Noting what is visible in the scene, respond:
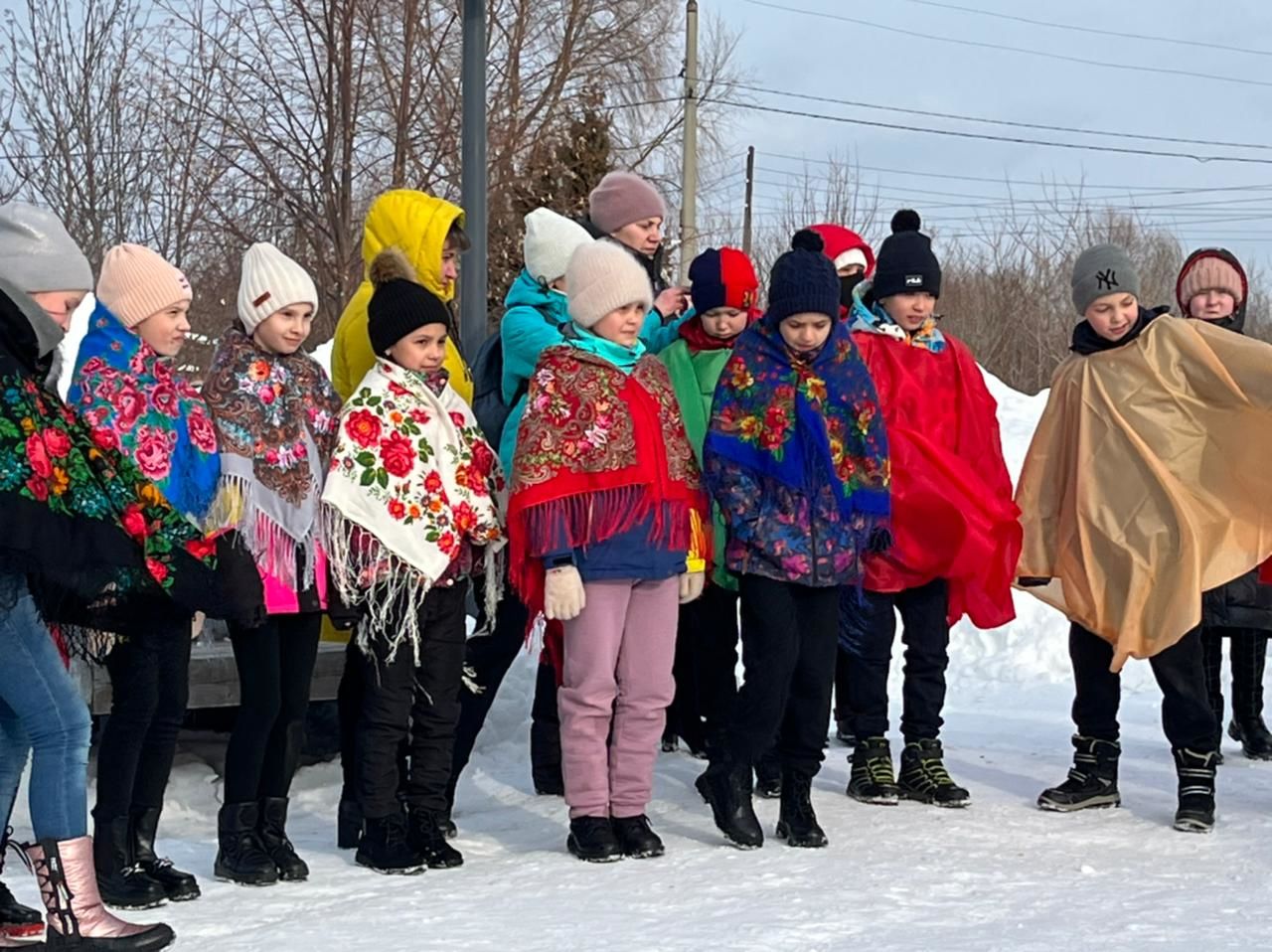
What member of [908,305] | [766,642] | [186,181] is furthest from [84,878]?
[186,181]

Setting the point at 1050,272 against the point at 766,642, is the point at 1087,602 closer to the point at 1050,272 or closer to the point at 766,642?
the point at 766,642

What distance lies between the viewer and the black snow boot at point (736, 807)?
16.7 feet

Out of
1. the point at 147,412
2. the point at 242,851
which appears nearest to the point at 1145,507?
the point at 242,851

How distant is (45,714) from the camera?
3939 mm

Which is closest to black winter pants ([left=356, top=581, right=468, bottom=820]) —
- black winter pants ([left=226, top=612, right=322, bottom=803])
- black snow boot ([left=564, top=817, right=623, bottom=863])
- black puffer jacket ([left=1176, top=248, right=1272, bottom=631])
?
black winter pants ([left=226, top=612, right=322, bottom=803])

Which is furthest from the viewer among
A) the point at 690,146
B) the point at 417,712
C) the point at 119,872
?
the point at 690,146

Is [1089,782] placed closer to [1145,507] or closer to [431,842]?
[1145,507]

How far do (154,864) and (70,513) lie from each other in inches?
46.4

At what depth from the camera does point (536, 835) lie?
17.8ft

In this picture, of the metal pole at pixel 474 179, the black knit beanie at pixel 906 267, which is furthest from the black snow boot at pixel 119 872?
the metal pole at pixel 474 179

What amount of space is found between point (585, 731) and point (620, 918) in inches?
33.2

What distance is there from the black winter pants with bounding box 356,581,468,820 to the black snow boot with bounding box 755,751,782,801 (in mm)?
1290

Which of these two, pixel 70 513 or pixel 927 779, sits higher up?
pixel 70 513

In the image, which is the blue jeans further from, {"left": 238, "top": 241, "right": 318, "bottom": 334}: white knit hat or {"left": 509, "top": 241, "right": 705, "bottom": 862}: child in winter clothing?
{"left": 509, "top": 241, "right": 705, "bottom": 862}: child in winter clothing
